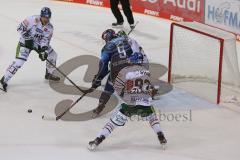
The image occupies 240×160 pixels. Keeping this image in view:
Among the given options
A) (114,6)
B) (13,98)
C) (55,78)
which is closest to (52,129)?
(13,98)

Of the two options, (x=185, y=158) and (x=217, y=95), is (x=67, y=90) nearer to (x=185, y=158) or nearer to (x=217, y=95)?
(x=217, y=95)

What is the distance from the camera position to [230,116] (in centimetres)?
709

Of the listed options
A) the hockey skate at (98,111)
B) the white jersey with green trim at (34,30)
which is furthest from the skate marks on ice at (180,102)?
the white jersey with green trim at (34,30)

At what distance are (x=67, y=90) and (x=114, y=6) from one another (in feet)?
11.0

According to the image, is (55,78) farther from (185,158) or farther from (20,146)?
(185,158)

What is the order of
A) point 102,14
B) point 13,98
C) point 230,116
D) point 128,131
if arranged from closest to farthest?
point 128,131 → point 230,116 → point 13,98 → point 102,14

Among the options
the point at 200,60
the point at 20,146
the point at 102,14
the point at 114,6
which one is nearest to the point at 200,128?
the point at 200,60

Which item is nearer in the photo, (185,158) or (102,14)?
(185,158)

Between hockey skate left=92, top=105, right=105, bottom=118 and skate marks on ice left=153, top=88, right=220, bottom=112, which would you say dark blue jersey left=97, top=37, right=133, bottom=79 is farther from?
skate marks on ice left=153, top=88, right=220, bottom=112

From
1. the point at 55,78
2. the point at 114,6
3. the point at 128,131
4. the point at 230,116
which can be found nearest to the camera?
the point at 128,131

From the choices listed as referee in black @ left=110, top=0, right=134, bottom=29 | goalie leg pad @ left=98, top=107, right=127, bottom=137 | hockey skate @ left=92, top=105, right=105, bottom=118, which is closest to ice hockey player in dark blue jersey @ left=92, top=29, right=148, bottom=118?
hockey skate @ left=92, top=105, right=105, bottom=118

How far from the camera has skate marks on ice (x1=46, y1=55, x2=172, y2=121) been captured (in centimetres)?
716

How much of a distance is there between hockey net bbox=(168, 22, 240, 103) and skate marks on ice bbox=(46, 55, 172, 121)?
324 mm

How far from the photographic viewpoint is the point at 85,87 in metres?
8.15
